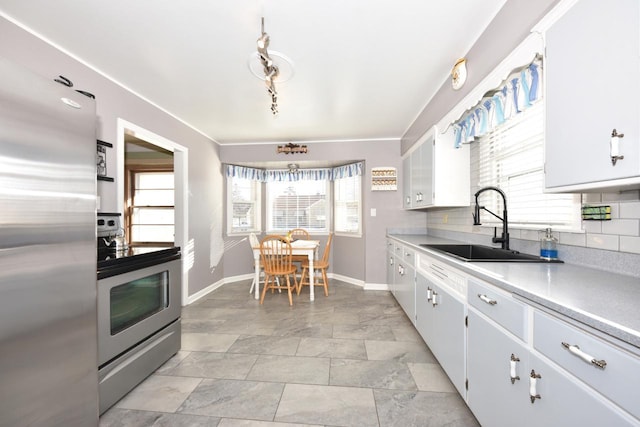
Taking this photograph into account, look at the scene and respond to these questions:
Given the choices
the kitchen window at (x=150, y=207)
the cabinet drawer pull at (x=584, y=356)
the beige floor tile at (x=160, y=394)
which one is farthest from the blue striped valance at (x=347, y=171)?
the cabinet drawer pull at (x=584, y=356)

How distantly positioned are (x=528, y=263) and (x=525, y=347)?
25.0 inches

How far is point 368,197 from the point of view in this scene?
423cm

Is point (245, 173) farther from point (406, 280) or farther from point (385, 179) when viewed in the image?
point (406, 280)

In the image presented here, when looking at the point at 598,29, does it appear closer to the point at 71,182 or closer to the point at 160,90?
the point at 71,182

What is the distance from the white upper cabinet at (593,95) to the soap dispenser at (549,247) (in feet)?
1.75

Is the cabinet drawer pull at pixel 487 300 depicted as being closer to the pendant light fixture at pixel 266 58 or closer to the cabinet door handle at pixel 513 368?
the cabinet door handle at pixel 513 368

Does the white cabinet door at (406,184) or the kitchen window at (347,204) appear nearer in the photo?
the white cabinet door at (406,184)

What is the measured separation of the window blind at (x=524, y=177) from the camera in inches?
60.5

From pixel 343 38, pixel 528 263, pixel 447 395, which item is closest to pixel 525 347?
pixel 528 263

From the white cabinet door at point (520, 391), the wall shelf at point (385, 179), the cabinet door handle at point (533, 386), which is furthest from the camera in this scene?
the wall shelf at point (385, 179)

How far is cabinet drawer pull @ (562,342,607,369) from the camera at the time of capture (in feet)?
2.33

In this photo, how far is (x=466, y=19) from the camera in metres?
1.67

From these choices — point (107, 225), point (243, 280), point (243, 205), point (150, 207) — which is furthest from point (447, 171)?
point (150, 207)

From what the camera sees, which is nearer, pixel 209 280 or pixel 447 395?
pixel 447 395
